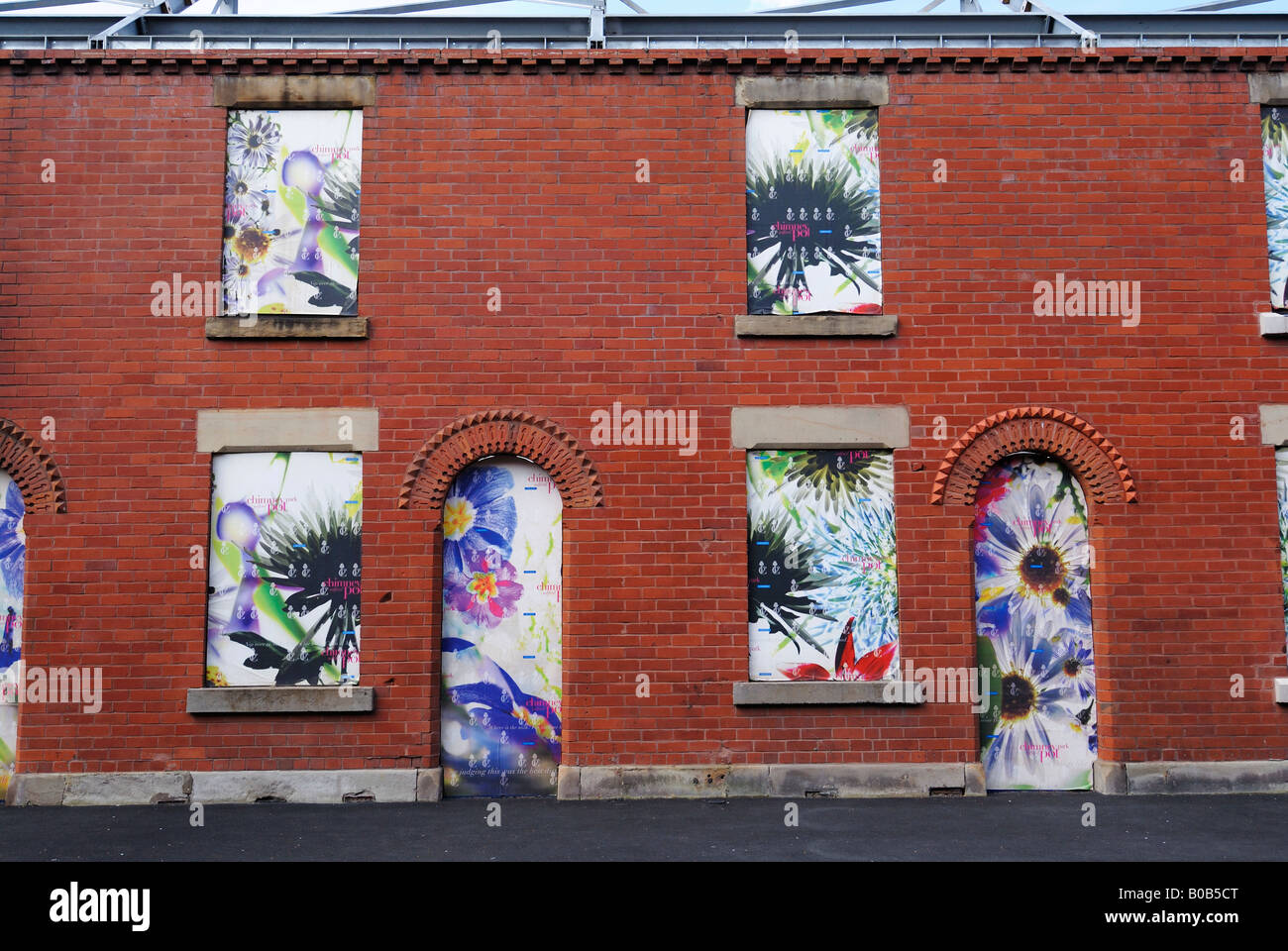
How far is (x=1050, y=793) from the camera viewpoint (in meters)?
10.6

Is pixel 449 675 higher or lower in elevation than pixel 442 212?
lower

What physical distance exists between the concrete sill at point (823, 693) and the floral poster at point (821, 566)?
7.4 inches

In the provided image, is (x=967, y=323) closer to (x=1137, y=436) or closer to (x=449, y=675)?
(x=1137, y=436)

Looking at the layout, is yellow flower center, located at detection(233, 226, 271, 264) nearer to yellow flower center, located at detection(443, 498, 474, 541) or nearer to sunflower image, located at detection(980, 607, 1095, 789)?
yellow flower center, located at detection(443, 498, 474, 541)

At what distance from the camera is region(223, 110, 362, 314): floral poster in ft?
35.9

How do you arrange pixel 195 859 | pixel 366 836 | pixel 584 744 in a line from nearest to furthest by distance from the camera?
pixel 195 859
pixel 366 836
pixel 584 744

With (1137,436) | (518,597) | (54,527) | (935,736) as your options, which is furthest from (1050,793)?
(54,527)

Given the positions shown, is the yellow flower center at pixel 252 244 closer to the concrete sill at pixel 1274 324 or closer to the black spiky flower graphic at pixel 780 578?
the black spiky flower graphic at pixel 780 578

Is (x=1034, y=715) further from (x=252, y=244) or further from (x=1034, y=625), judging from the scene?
(x=252, y=244)

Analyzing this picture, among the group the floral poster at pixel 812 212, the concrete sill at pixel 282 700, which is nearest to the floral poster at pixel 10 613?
the concrete sill at pixel 282 700

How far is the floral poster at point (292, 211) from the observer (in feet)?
35.9

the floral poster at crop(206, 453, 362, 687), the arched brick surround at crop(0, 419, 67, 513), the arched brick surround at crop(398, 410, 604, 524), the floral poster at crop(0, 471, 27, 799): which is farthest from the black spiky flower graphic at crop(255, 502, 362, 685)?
the floral poster at crop(0, 471, 27, 799)

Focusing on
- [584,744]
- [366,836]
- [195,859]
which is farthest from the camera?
[584,744]

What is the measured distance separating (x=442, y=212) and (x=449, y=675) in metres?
4.56
